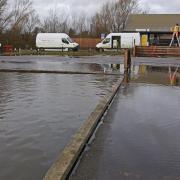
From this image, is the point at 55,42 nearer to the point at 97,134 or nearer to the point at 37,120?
the point at 37,120

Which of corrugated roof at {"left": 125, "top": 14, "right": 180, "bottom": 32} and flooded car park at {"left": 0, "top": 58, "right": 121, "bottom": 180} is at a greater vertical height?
corrugated roof at {"left": 125, "top": 14, "right": 180, "bottom": 32}

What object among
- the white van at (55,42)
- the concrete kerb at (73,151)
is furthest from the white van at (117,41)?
the concrete kerb at (73,151)

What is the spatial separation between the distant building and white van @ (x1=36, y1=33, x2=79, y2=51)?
614 inches

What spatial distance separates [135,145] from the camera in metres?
6.34

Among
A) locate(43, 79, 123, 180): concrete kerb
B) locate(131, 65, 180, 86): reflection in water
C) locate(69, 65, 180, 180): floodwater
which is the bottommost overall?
locate(131, 65, 180, 86): reflection in water

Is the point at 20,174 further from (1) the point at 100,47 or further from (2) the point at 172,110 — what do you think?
(1) the point at 100,47

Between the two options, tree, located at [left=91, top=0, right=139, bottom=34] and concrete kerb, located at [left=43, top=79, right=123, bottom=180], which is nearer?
concrete kerb, located at [left=43, top=79, right=123, bottom=180]

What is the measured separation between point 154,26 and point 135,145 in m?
70.3

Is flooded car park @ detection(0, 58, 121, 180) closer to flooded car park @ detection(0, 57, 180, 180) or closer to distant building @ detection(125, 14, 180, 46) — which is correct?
flooded car park @ detection(0, 57, 180, 180)

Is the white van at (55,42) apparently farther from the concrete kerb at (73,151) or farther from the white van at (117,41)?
the concrete kerb at (73,151)

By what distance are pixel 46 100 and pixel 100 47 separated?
1917 inches

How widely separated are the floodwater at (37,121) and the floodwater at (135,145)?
485 millimetres

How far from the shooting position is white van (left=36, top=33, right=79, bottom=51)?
57438 mm

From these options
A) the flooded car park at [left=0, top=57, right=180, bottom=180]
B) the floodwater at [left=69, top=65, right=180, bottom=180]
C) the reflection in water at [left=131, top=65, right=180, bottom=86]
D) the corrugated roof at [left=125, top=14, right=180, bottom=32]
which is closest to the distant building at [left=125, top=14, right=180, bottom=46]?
the corrugated roof at [left=125, top=14, right=180, bottom=32]
